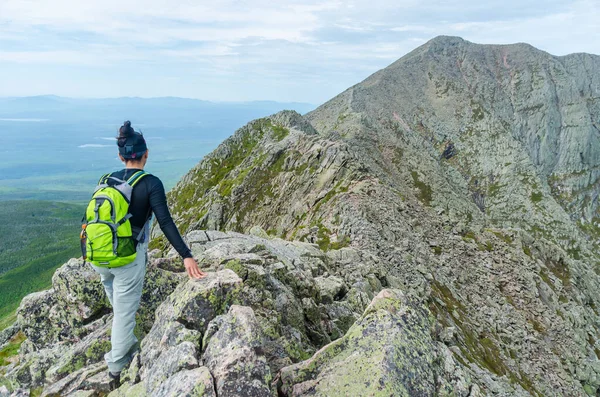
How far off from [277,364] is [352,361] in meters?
2.41

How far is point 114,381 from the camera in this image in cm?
1138

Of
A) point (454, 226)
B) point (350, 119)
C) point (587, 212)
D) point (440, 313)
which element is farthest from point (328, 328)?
point (587, 212)

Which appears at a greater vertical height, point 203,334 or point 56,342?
point 203,334

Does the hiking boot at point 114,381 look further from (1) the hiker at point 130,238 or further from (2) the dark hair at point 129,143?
(2) the dark hair at point 129,143

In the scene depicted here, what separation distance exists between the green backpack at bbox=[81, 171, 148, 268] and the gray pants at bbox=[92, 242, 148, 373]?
61cm

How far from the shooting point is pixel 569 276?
57.2m

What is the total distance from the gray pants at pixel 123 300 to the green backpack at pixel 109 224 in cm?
61

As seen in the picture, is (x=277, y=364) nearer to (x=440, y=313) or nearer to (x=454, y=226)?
A: (x=440, y=313)

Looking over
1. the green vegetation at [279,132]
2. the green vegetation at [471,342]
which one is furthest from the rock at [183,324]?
the green vegetation at [279,132]

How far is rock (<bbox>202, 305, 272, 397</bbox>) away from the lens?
8.71 m

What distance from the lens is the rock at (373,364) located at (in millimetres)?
9477

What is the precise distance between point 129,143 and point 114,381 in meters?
7.18

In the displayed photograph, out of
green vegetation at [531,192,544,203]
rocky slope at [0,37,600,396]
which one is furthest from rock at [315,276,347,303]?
green vegetation at [531,192,544,203]

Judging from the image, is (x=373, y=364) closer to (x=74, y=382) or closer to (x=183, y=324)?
(x=183, y=324)
